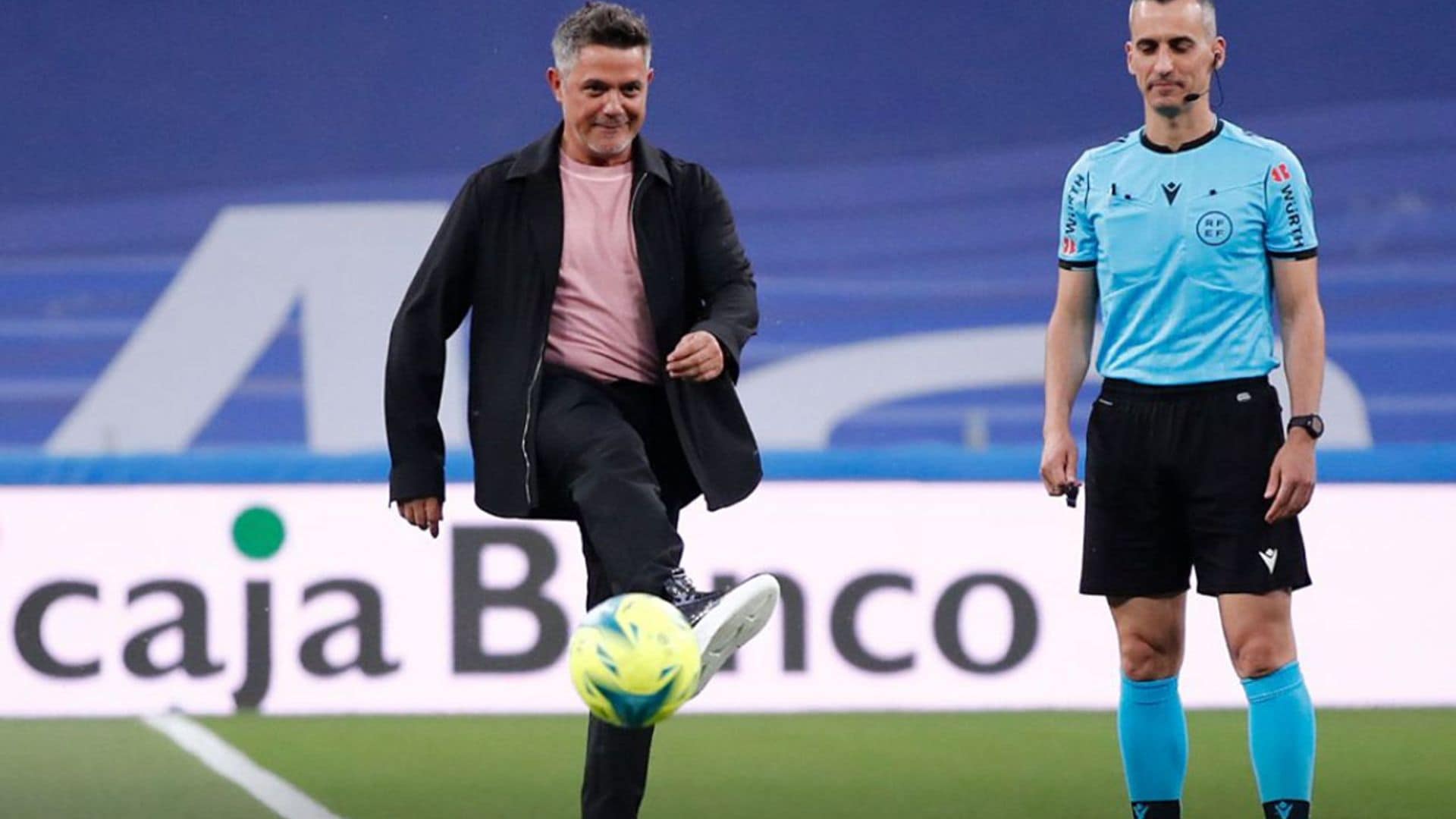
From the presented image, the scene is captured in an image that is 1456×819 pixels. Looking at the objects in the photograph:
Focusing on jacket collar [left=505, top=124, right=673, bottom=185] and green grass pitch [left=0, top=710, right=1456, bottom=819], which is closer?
jacket collar [left=505, top=124, right=673, bottom=185]

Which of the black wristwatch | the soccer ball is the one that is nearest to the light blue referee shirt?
the black wristwatch

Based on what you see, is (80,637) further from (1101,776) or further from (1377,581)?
(1377,581)

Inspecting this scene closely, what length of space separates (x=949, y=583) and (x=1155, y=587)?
3.52 meters

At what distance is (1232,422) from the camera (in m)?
5.16

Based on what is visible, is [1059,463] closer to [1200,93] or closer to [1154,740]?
[1154,740]

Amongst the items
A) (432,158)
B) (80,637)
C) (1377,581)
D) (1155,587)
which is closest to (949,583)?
(1377,581)

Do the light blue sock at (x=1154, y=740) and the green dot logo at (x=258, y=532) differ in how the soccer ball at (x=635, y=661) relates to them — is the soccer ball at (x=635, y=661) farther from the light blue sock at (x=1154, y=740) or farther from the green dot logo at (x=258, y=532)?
the green dot logo at (x=258, y=532)

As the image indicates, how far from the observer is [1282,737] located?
513 centimetres

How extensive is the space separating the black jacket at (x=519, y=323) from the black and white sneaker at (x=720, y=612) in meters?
0.24

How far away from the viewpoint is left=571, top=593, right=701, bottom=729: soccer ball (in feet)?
15.7

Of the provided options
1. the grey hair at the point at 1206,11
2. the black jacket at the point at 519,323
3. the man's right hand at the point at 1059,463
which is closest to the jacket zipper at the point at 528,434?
the black jacket at the point at 519,323

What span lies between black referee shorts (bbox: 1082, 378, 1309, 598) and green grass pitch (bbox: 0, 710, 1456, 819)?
1214 millimetres

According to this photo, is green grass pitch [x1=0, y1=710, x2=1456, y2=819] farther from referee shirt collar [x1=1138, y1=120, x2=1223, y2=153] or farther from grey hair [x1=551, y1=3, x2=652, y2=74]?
grey hair [x1=551, y1=3, x2=652, y2=74]

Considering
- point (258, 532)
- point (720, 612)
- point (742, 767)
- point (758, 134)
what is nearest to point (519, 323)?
point (720, 612)
